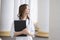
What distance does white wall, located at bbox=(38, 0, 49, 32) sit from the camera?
1.74m

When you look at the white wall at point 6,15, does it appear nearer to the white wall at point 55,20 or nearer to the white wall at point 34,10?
the white wall at point 34,10

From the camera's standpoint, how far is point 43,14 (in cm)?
177

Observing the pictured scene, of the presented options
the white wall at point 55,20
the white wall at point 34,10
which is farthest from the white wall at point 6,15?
the white wall at point 55,20

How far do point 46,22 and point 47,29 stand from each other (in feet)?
0.33

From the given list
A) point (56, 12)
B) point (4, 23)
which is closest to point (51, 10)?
point (56, 12)

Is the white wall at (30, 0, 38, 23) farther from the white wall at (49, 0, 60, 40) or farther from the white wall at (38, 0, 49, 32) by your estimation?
the white wall at (49, 0, 60, 40)

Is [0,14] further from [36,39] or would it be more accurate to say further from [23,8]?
[23,8]

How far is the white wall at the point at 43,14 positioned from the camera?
1.74m

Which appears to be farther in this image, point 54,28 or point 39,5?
point 39,5

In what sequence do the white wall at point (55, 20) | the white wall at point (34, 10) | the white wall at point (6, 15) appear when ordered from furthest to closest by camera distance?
1. the white wall at point (6, 15)
2. the white wall at point (34, 10)
3. the white wall at point (55, 20)

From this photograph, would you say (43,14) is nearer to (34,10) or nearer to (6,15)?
(34,10)

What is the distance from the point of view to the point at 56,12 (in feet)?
5.14

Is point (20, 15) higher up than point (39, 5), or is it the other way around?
point (39, 5)

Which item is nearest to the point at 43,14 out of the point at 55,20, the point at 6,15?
the point at 55,20
